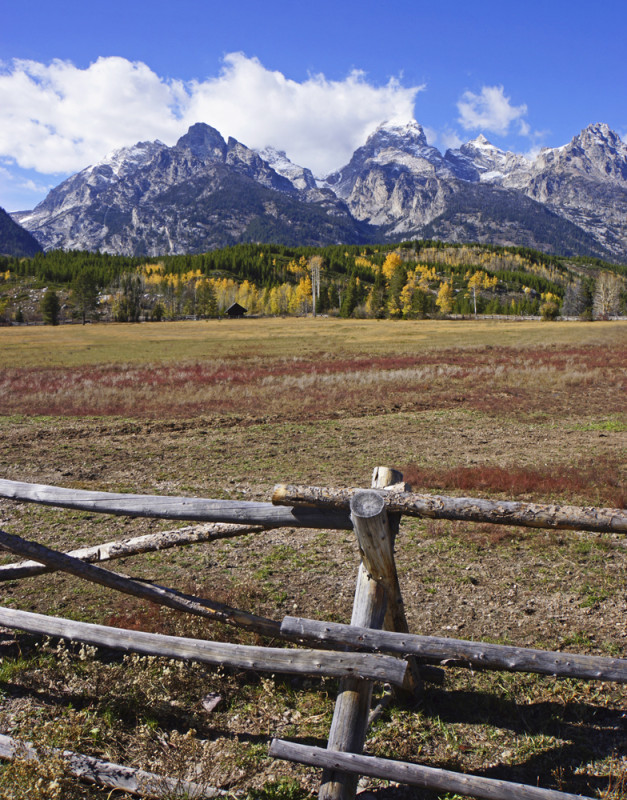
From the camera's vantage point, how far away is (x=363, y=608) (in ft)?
13.8

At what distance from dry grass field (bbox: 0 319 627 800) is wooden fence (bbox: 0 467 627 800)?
545mm

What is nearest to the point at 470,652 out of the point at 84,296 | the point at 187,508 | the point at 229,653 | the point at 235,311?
the point at 229,653

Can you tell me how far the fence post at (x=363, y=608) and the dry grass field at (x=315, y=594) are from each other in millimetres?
668

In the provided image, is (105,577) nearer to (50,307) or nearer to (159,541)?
(159,541)

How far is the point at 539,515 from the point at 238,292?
198229 millimetres

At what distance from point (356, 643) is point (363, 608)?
31cm

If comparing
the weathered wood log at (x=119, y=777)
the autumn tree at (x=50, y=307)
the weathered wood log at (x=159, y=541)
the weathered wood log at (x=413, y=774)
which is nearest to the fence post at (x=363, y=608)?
the weathered wood log at (x=413, y=774)

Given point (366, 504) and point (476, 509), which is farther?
point (476, 509)

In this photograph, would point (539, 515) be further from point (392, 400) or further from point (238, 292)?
point (238, 292)

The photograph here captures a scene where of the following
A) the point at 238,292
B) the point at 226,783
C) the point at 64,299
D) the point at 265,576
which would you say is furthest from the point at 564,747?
the point at 64,299

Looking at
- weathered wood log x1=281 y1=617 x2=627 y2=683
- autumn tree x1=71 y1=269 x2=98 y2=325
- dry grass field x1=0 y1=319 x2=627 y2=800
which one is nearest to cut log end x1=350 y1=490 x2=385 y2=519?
weathered wood log x1=281 y1=617 x2=627 y2=683

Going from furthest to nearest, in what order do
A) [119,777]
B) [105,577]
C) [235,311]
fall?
[235,311] < [105,577] < [119,777]

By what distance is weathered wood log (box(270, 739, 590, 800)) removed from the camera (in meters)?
3.38

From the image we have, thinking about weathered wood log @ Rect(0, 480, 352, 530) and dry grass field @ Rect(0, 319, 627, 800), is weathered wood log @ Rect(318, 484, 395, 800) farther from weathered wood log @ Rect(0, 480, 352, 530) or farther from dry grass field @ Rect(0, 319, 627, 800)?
dry grass field @ Rect(0, 319, 627, 800)
